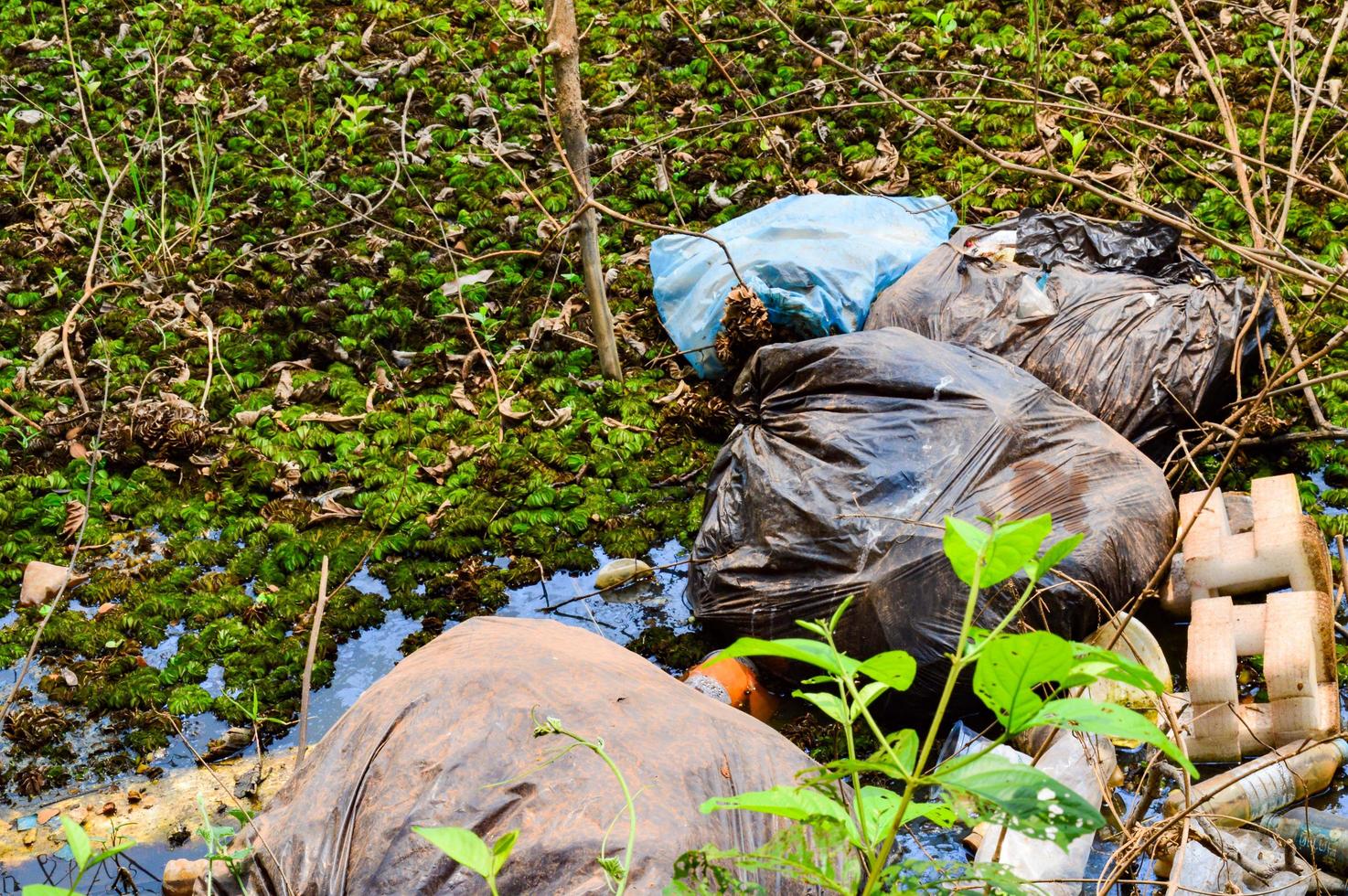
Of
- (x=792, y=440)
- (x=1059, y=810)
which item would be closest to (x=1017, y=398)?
(x=792, y=440)

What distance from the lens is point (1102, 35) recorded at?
5359 mm

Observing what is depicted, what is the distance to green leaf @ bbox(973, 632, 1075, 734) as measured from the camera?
2.73 feet

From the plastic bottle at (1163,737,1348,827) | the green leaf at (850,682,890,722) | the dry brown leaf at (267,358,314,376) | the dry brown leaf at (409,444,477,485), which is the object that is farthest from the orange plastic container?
the dry brown leaf at (267,358,314,376)

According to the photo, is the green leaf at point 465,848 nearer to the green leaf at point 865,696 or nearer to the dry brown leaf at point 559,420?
the green leaf at point 865,696

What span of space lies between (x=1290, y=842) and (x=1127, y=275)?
193cm

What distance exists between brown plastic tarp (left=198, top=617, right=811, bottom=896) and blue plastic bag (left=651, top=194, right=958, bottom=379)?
1.93 metres

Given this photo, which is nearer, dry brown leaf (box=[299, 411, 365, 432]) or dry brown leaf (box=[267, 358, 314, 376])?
dry brown leaf (box=[299, 411, 365, 432])

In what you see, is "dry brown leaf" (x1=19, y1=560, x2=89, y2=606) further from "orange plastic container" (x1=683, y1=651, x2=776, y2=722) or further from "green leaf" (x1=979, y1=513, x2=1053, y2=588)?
"green leaf" (x1=979, y1=513, x2=1053, y2=588)

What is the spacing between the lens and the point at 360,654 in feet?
10.5

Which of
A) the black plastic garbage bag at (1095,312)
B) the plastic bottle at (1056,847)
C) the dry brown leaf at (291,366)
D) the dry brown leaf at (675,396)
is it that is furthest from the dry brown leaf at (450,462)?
the plastic bottle at (1056,847)

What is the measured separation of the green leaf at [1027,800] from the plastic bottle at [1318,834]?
1.77 metres

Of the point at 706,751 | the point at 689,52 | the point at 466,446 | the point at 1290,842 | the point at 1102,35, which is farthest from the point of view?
the point at 689,52

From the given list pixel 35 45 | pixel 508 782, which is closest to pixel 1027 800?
pixel 508 782

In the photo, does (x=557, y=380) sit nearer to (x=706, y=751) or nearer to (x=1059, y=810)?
(x=706, y=751)
